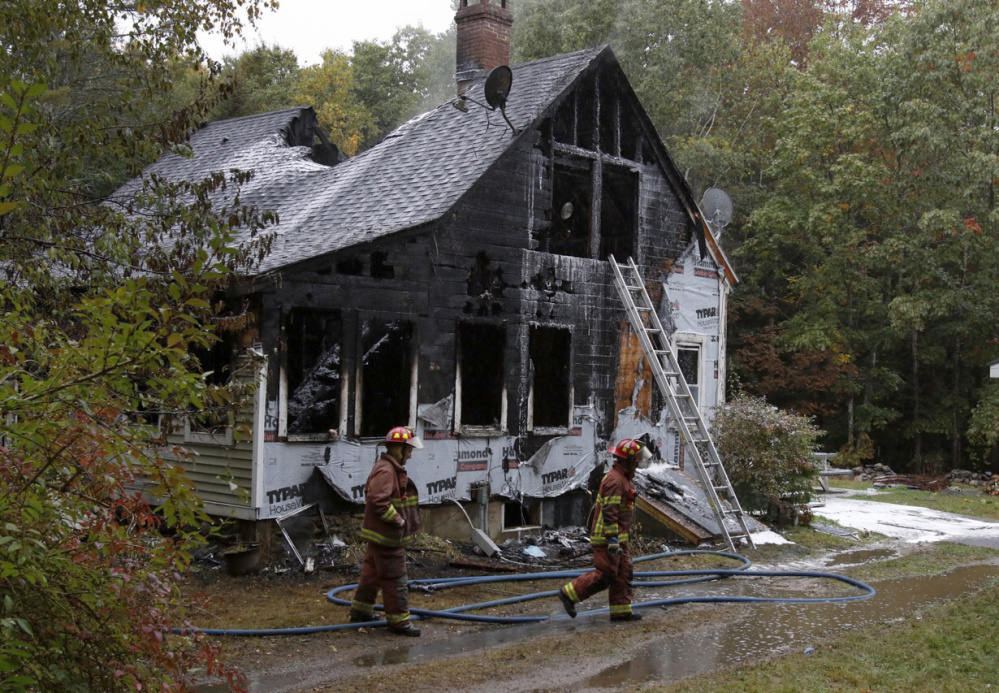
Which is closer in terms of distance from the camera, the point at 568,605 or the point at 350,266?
the point at 568,605

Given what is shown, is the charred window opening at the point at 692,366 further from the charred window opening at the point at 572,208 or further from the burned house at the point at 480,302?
the charred window opening at the point at 572,208

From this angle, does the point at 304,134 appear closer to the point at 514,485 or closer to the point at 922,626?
the point at 514,485

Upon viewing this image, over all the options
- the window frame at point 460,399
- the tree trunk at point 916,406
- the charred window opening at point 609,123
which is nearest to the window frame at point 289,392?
the window frame at point 460,399

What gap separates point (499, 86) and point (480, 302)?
123 inches

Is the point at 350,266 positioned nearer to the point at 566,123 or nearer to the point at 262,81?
the point at 566,123

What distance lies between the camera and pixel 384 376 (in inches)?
514

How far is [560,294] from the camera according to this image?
15.0 meters

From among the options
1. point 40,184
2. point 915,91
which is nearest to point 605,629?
point 40,184

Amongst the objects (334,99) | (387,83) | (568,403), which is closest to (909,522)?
(568,403)

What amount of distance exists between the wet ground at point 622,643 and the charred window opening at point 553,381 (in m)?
3.87

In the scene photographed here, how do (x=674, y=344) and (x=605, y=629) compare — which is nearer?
(x=605, y=629)

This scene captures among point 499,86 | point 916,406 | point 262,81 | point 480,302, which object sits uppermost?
point 262,81

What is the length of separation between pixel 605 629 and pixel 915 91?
23.8 meters

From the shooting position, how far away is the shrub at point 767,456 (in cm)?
1600
